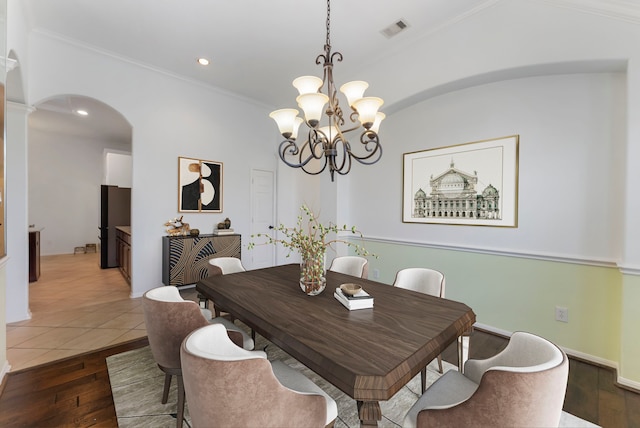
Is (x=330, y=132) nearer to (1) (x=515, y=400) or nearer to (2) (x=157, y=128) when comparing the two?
(1) (x=515, y=400)

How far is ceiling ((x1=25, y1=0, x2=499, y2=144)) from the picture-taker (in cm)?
264

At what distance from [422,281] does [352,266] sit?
73 cm

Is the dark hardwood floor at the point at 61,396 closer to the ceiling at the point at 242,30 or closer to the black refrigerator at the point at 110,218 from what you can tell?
the ceiling at the point at 242,30

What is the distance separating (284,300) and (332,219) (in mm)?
2584

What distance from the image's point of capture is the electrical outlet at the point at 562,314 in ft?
8.09

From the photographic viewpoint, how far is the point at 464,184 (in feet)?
10.2

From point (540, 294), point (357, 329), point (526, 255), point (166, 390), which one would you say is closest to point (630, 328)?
point (540, 294)

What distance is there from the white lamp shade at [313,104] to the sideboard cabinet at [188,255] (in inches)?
119

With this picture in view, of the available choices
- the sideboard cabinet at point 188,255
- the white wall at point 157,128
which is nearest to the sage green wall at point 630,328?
the sideboard cabinet at point 188,255

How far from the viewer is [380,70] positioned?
3545 mm

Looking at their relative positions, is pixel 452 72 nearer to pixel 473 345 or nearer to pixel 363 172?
pixel 363 172

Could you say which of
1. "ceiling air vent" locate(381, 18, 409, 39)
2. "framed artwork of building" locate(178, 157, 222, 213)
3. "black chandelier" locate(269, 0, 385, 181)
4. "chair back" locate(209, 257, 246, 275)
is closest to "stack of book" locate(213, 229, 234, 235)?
"framed artwork of building" locate(178, 157, 222, 213)

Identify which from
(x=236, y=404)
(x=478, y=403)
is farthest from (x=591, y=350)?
(x=236, y=404)

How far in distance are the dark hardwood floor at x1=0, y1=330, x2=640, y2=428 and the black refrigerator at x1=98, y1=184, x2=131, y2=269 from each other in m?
4.04
